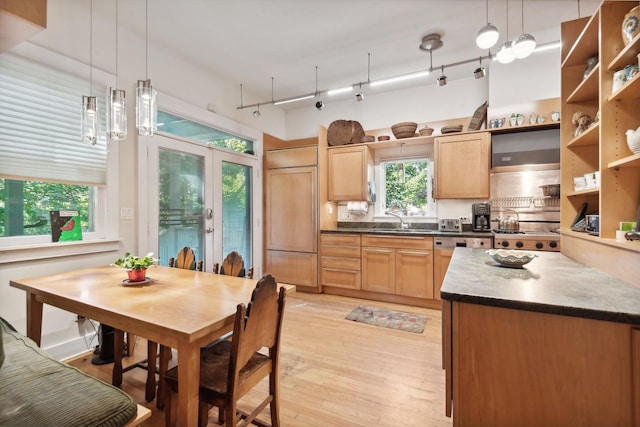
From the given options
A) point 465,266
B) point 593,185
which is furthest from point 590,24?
point 465,266

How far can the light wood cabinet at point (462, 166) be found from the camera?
141 inches

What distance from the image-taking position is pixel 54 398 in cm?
93

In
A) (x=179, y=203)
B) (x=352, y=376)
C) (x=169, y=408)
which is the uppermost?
(x=179, y=203)

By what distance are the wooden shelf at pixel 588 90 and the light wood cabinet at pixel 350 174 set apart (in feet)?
8.09

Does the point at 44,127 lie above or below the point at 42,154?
above

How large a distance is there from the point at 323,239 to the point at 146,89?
9.38 feet

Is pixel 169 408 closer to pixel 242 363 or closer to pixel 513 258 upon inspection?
pixel 242 363

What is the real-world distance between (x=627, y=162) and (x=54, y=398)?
237 centimetres

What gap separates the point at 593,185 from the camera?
168 cm

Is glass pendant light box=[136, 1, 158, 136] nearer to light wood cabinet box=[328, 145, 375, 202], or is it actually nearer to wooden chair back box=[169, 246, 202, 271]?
wooden chair back box=[169, 246, 202, 271]

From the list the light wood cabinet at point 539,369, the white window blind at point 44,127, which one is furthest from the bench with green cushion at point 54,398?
the white window blind at point 44,127

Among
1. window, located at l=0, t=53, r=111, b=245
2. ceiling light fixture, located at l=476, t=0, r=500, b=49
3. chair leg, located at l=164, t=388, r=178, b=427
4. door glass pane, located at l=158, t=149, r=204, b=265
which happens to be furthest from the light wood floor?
ceiling light fixture, located at l=476, t=0, r=500, b=49

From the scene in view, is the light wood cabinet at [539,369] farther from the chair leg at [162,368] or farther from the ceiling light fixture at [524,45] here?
the ceiling light fixture at [524,45]

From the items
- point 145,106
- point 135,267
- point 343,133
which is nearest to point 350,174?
point 343,133
